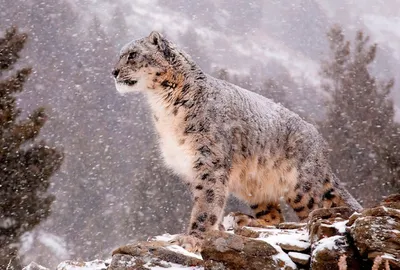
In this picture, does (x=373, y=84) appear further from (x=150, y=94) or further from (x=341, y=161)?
(x=150, y=94)

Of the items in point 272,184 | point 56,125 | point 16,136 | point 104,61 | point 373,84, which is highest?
point 104,61

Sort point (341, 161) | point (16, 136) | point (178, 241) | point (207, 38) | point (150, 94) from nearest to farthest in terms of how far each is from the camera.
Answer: point (178, 241) → point (150, 94) → point (16, 136) → point (341, 161) → point (207, 38)

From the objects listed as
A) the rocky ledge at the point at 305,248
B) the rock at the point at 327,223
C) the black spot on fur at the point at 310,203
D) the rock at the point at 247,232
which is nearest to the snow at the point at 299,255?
the rocky ledge at the point at 305,248

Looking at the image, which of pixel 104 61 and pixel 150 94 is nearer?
pixel 150 94

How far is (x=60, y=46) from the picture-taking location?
50.9m

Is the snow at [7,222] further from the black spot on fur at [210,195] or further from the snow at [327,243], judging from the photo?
the snow at [327,243]

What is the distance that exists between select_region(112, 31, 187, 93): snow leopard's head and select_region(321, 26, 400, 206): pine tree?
12.3 metres

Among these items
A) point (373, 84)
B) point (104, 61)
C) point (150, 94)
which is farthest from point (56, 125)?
point (150, 94)

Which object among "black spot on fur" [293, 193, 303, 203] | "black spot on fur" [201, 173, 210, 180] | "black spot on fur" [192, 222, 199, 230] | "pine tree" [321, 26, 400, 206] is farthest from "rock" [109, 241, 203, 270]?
"pine tree" [321, 26, 400, 206]

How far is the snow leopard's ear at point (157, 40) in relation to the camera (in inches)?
236

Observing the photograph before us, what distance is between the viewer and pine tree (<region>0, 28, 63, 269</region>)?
1449 cm

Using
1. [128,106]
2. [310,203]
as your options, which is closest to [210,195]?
[310,203]

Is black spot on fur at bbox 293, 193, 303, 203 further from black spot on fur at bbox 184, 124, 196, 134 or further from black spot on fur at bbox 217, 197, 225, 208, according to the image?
black spot on fur at bbox 184, 124, 196, 134

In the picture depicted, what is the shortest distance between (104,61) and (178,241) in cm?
4360
